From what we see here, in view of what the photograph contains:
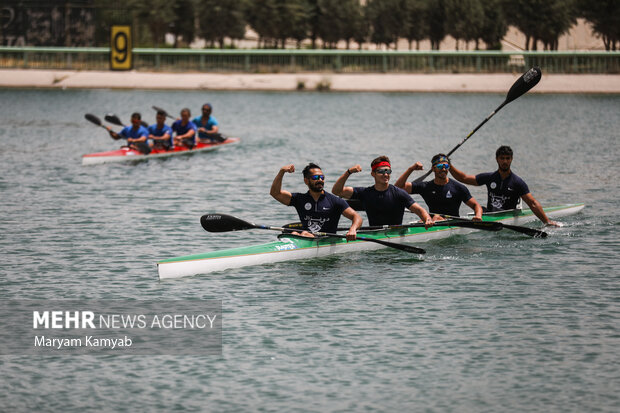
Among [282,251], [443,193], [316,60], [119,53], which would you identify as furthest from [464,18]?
[282,251]

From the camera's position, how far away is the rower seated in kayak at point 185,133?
127 ft

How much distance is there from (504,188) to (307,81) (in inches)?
2657

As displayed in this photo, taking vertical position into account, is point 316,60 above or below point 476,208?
above

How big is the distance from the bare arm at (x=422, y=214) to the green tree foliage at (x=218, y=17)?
330 feet

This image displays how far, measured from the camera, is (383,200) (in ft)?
67.8

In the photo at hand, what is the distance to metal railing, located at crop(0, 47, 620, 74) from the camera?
9138 cm

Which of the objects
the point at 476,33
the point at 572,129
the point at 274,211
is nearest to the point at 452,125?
the point at 572,129

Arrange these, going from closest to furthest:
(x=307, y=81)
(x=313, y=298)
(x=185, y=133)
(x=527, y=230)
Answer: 1. (x=313, y=298)
2. (x=527, y=230)
3. (x=185, y=133)
4. (x=307, y=81)

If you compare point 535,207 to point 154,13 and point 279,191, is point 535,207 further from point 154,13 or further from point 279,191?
point 154,13

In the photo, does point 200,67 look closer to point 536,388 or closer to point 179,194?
point 179,194

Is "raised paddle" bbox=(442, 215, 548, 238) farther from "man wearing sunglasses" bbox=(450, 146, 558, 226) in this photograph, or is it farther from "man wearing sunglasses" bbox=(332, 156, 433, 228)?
"man wearing sunglasses" bbox=(332, 156, 433, 228)

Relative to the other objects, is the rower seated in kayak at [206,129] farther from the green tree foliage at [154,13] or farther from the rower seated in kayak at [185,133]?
the green tree foliage at [154,13]

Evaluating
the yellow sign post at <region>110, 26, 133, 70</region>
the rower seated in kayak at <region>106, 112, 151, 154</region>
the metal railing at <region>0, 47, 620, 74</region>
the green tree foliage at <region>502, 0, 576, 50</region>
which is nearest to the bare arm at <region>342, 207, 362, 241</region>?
the rower seated in kayak at <region>106, 112, 151, 154</region>

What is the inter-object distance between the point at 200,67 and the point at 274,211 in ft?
226
